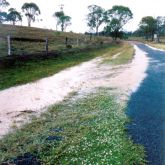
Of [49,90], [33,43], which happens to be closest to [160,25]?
[33,43]

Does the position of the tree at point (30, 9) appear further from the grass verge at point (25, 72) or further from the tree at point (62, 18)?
the grass verge at point (25, 72)

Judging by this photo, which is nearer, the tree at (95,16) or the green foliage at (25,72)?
the green foliage at (25,72)

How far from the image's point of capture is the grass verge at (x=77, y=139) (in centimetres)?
804

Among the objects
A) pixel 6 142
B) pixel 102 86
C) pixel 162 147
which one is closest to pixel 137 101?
pixel 102 86

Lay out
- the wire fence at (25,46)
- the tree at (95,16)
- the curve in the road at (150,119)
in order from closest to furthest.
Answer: the curve in the road at (150,119)
the wire fence at (25,46)
the tree at (95,16)

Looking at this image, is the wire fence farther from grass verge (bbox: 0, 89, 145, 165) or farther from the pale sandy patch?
grass verge (bbox: 0, 89, 145, 165)

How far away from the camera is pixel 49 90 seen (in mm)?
16781

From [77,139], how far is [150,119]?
2.94 metres

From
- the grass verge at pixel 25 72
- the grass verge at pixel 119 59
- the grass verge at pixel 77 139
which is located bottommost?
the grass verge at pixel 119 59

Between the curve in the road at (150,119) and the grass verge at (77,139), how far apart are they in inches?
10.7

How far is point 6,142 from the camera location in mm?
9070

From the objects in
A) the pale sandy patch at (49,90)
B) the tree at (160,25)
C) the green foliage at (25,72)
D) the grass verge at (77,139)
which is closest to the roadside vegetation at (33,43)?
the green foliage at (25,72)

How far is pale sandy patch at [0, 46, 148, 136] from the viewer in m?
12.2

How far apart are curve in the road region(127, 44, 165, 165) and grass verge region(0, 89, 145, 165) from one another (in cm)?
27
